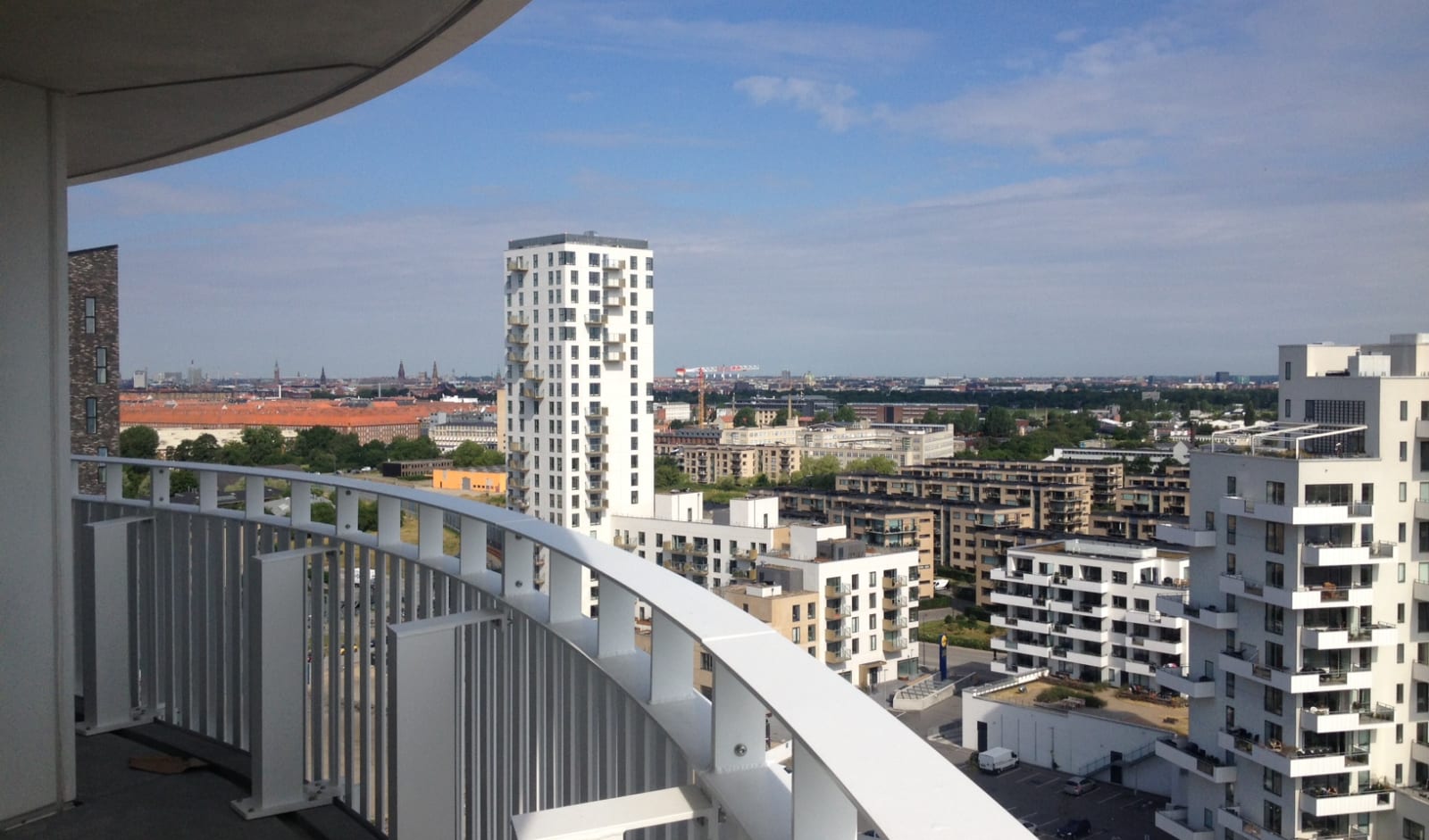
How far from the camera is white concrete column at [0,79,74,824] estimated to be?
1.86m

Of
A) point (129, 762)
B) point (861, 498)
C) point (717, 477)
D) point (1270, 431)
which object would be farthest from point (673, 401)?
point (129, 762)

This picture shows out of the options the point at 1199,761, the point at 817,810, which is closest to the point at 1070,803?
the point at 1199,761

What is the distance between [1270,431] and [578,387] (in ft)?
43.9

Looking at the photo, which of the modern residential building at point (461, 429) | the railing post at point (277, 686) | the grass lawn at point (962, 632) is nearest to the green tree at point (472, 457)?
the modern residential building at point (461, 429)

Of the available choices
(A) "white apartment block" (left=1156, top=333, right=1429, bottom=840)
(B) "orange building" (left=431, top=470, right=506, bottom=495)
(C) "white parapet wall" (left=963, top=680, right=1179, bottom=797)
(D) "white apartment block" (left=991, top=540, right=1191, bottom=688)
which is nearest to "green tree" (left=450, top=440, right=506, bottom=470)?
(B) "orange building" (left=431, top=470, right=506, bottom=495)

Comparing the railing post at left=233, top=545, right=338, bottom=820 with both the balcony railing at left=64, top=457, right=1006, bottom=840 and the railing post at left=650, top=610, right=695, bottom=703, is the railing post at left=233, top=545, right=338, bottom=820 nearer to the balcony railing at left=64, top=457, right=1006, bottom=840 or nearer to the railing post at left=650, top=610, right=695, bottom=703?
the balcony railing at left=64, top=457, right=1006, bottom=840

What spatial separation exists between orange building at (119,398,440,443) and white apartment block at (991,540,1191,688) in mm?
24344

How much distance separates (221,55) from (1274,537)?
1049 cm

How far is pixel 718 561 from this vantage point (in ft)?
62.3

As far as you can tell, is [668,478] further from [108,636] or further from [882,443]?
[108,636]

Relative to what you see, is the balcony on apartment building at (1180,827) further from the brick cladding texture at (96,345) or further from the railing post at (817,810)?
the railing post at (817,810)

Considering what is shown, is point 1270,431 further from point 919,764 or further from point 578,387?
point 578,387

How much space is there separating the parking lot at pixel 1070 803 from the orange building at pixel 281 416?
25.6 m

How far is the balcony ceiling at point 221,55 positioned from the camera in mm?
1456
